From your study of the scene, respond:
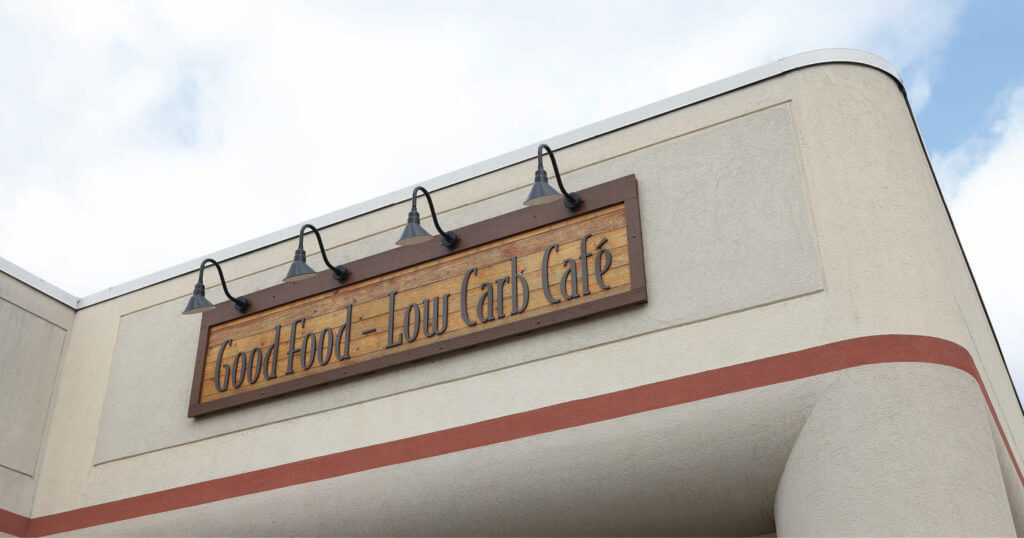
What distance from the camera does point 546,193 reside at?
318 inches

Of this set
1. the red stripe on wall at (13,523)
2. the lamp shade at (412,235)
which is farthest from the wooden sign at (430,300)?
the red stripe on wall at (13,523)

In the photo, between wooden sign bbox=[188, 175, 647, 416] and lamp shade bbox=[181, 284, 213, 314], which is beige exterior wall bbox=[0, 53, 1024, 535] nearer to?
wooden sign bbox=[188, 175, 647, 416]

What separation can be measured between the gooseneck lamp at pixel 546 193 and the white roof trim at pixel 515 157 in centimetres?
72

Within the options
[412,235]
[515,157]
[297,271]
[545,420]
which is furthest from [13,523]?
[515,157]

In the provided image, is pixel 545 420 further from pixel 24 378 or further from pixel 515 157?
pixel 24 378

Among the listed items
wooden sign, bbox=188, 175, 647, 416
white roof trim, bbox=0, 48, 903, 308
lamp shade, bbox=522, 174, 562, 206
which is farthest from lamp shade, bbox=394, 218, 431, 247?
white roof trim, bbox=0, 48, 903, 308

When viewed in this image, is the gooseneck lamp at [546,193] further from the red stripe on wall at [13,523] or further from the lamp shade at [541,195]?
the red stripe on wall at [13,523]

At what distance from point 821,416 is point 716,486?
3.34 ft

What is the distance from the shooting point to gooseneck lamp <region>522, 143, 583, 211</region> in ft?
26.5

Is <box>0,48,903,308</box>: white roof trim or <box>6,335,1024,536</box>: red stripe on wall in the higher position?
<box>0,48,903,308</box>: white roof trim

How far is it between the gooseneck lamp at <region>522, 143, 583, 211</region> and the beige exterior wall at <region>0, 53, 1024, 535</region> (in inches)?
14.1

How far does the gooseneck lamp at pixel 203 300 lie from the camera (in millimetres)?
9539

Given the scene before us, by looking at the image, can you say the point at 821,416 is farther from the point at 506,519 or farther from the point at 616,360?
the point at 506,519

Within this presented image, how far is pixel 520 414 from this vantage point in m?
8.32
